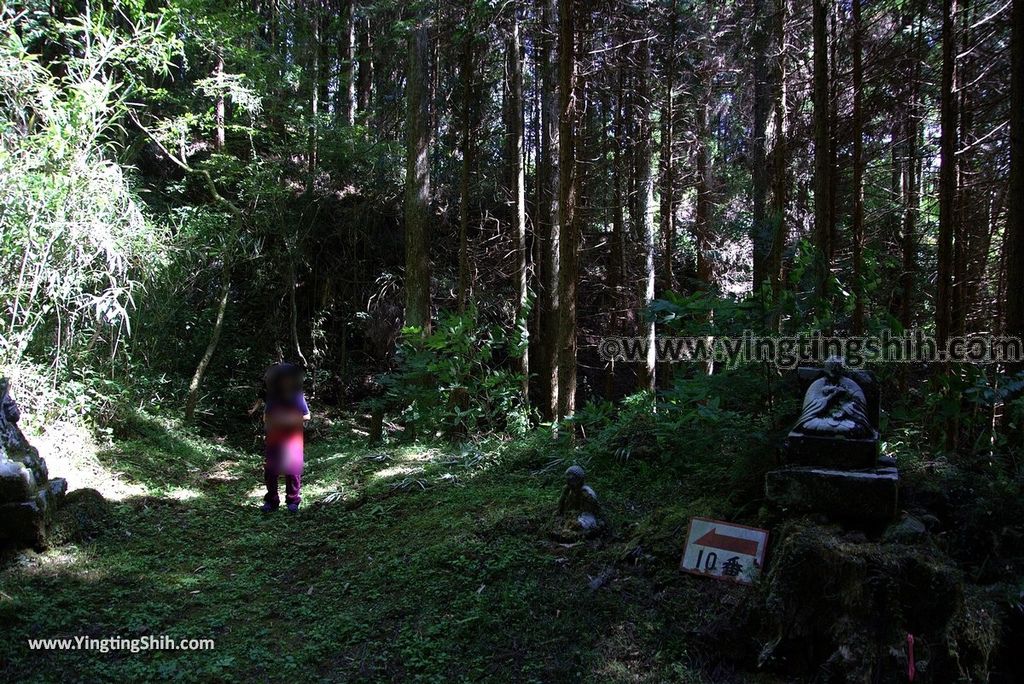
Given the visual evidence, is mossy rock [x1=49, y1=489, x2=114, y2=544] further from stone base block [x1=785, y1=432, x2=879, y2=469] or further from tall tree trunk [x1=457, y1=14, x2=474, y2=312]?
tall tree trunk [x1=457, y1=14, x2=474, y2=312]

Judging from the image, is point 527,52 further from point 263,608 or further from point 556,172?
point 263,608

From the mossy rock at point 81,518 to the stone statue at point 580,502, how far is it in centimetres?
410

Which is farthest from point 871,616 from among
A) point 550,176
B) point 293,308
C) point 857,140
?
point 293,308

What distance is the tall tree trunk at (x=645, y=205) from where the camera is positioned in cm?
1380

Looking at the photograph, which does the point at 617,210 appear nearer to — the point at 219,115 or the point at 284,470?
the point at 219,115

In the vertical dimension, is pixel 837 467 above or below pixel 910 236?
below

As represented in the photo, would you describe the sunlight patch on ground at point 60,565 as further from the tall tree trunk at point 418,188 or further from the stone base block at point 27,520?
the tall tree trunk at point 418,188

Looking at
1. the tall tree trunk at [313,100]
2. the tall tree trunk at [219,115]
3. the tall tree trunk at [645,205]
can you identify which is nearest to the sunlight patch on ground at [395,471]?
the tall tree trunk at [645,205]

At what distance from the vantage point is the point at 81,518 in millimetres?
5746

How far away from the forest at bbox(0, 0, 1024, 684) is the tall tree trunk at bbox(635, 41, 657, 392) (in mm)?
98

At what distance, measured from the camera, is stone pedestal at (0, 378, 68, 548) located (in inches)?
198

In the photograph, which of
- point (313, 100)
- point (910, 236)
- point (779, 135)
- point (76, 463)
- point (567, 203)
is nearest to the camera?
point (76, 463)

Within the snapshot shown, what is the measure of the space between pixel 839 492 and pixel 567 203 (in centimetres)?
580

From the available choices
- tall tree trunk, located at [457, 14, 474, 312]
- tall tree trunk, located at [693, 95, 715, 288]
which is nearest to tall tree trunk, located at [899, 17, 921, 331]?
tall tree trunk, located at [693, 95, 715, 288]
